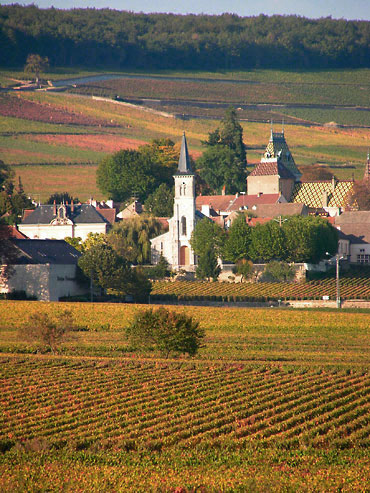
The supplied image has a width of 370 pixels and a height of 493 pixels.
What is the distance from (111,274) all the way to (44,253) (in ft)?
24.6

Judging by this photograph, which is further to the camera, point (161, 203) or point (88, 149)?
point (88, 149)

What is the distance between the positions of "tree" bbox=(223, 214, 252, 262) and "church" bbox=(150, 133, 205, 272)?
6779 mm

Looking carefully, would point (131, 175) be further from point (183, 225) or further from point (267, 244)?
point (267, 244)

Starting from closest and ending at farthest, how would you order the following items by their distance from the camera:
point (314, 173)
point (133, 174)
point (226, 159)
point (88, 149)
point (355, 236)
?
point (355, 236), point (133, 174), point (226, 159), point (314, 173), point (88, 149)

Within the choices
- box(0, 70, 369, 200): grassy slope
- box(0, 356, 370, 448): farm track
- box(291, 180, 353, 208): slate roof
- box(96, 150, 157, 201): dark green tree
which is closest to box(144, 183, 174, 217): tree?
box(96, 150, 157, 201): dark green tree

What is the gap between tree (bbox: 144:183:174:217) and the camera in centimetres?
12988

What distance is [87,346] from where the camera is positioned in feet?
193

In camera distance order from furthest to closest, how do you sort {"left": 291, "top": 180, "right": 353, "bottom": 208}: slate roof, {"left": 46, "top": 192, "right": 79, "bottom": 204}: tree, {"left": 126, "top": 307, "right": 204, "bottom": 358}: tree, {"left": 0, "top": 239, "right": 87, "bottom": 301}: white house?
{"left": 291, "top": 180, "right": 353, "bottom": 208}: slate roof → {"left": 46, "top": 192, "right": 79, "bottom": 204}: tree → {"left": 0, "top": 239, "right": 87, "bottom": 301}: white house → {"left": 126, "top": 307, "right": 204, "bottom": 358}: tree

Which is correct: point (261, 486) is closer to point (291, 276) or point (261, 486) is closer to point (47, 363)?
point (47, 363)

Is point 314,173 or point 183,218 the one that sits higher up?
point 314,173

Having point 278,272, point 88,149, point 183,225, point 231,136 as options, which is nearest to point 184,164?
point 183,225

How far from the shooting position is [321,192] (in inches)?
5679

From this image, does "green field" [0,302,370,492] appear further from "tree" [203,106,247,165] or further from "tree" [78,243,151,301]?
"tree" [203,106,247,165]

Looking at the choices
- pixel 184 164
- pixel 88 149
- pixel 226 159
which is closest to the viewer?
pixel 184 164
